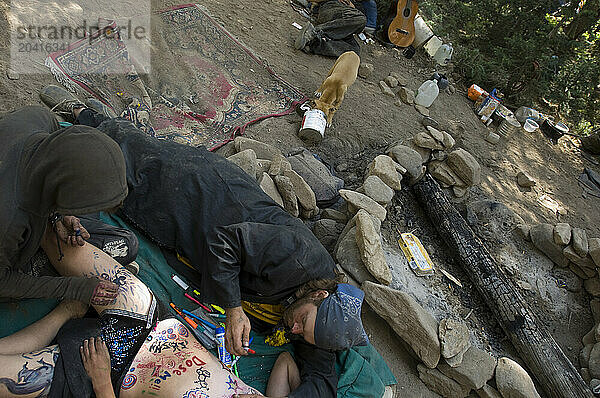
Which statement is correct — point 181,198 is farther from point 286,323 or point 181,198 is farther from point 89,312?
point 286,323

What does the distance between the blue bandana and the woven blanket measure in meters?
2.01

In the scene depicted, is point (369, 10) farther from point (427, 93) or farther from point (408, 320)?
point (408, 320)

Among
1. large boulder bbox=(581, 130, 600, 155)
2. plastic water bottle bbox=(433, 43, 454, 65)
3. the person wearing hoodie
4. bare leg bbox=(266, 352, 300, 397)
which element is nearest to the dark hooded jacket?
the person wearing hoodie

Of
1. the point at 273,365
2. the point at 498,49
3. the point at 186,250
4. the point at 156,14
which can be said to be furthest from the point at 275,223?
the point at 498,49

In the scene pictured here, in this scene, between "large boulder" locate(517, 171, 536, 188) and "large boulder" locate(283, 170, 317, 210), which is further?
"large boulder" locate(517, 171, 536, 188)

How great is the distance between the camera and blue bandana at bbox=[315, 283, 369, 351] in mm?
2018

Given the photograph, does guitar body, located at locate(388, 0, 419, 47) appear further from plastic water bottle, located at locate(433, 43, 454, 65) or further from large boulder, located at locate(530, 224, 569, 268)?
large boulder, located at locate(530, 224, 569, 268)

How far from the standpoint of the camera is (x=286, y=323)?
2.26 meters

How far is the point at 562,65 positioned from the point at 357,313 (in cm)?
603

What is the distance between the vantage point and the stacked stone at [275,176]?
313cm

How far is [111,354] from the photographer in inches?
71.2

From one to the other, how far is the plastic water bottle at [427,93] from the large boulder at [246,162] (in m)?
3.22

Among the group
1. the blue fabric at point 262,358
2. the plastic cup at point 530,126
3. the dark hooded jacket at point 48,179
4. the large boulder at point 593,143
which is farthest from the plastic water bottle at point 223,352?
the large boulder at point 593,143

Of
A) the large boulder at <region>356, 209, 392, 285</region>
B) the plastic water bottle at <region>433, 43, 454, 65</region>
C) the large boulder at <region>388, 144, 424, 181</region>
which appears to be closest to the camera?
the large boulder at <region>356, 209, 392, 285</region>
